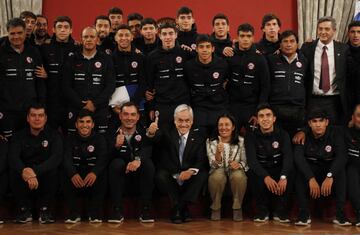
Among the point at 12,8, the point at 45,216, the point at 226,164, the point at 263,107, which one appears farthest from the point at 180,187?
the point at 12,8

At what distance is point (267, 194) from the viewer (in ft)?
20.1

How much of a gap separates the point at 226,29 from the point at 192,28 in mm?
430

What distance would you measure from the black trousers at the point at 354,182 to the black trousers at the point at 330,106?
609mm

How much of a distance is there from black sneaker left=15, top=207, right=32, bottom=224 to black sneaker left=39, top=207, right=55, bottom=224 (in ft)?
0.42

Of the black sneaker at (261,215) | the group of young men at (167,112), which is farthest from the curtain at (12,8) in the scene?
the black sneaker at (261,215)

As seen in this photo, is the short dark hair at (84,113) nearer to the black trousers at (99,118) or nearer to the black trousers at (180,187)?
the black trousers at (99,118)

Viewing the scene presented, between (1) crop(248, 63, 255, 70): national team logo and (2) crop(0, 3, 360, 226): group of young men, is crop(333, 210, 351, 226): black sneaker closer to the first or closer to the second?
(2) crop(0, 3, 360, 226): group of young men

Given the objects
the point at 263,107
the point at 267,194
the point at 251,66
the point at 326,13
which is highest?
the point at 326,13

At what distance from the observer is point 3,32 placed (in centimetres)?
834

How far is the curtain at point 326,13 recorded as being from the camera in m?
8.69

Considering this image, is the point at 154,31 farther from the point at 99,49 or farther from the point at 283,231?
the point at 283,231

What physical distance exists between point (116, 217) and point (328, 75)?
104 inches

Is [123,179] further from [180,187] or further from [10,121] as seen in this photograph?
[10,121]

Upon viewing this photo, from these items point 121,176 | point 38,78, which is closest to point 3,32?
point 38,78
